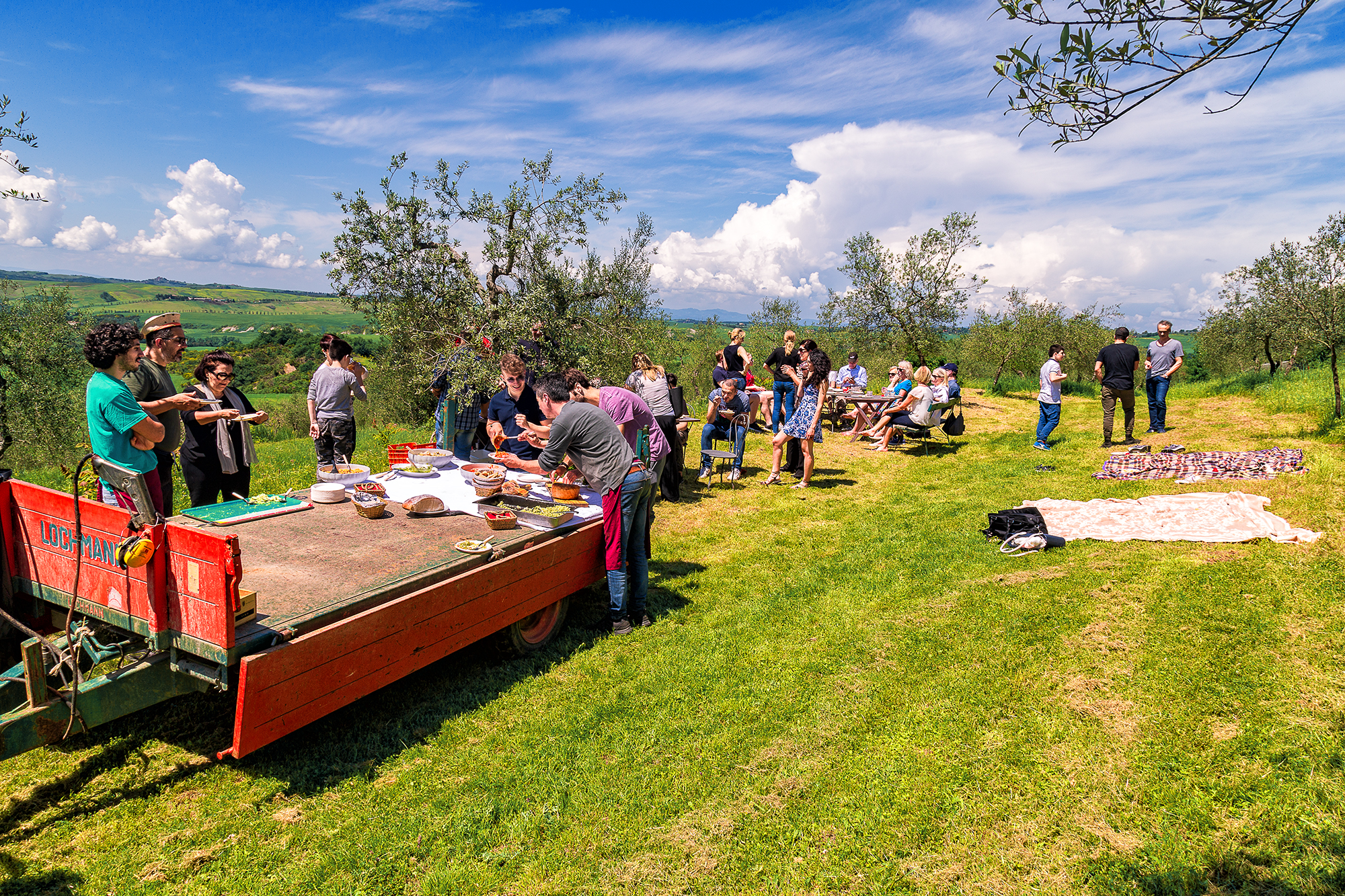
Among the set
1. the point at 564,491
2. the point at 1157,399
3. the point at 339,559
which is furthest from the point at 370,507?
the point at 1157,399

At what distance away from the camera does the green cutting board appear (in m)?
4.40

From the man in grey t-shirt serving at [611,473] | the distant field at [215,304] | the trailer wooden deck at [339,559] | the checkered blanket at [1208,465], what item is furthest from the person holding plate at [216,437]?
the distant field at [215,304]

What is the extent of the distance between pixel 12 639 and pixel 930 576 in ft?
21.6

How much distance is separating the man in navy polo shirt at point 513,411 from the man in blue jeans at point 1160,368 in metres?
10.0

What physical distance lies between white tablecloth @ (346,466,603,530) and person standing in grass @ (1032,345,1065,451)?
8.93m

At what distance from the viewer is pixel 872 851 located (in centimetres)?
294

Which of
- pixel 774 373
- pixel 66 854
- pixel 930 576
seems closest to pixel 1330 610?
pixel 930 576

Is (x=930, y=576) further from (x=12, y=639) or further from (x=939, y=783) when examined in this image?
(x=12, y=639)

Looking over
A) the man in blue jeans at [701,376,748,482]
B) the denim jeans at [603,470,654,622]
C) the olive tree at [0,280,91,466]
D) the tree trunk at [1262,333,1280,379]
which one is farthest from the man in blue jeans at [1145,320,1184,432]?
the olive tree at [0,280,91,466]

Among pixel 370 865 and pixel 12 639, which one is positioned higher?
pixel 12 639


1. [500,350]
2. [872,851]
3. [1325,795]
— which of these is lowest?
[872,851]

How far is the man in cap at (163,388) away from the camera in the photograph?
4.43 meters

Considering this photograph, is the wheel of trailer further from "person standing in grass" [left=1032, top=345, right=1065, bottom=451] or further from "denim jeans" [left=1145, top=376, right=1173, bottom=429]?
"denim jeans" [left=1145, top=376, right=1173, bottom=429]

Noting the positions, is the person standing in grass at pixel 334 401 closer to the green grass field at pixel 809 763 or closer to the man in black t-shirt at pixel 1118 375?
the green grass field at pixel 809 763
